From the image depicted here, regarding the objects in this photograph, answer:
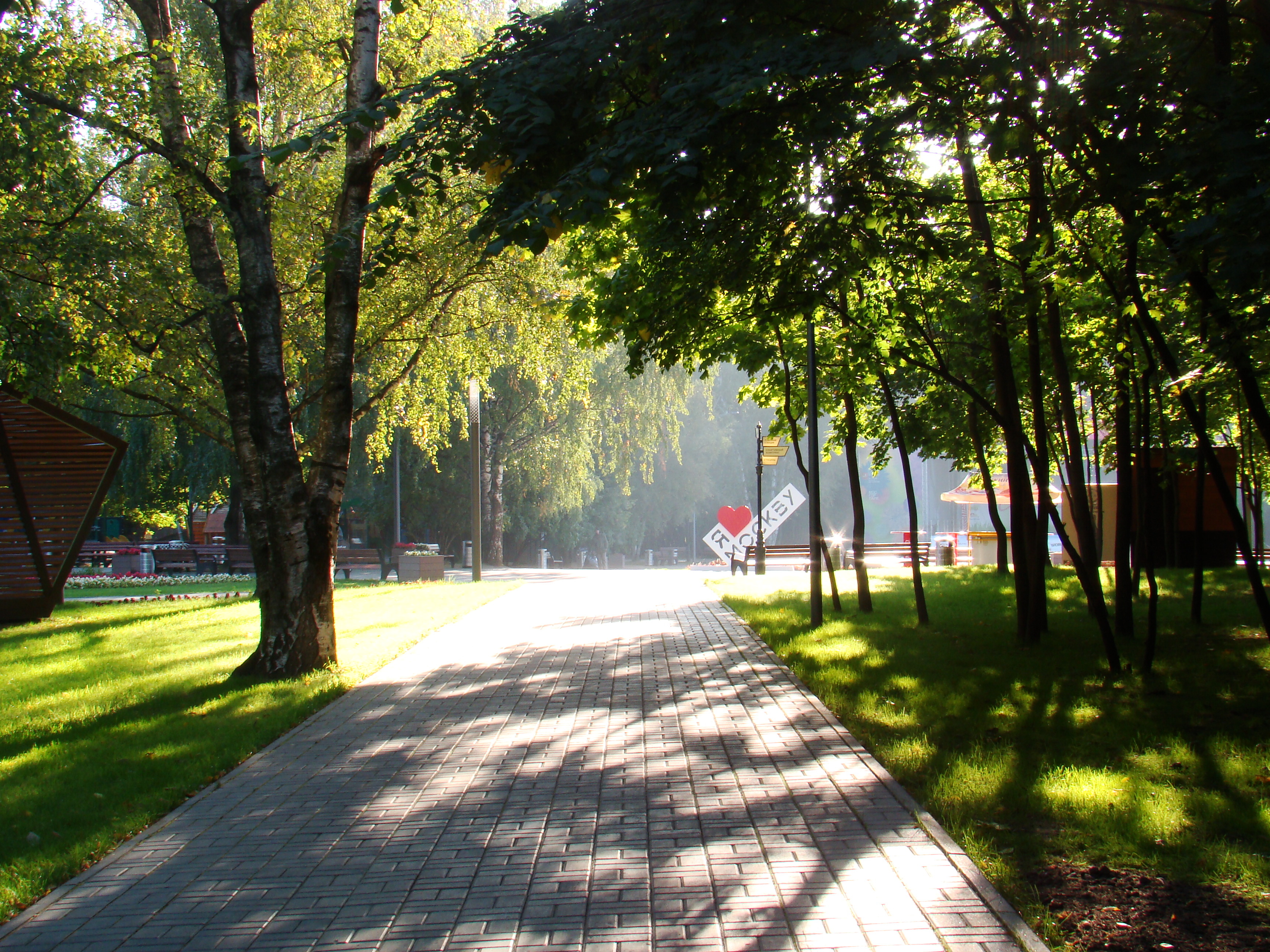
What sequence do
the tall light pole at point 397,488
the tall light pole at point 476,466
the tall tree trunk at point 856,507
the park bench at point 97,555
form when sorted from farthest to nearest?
the tall light pole at point 397,488
the park bench at point 97,555
the tall light pole at point 476,466
the tall tree trunk at point 856,507

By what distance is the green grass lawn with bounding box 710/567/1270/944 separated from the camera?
439cm

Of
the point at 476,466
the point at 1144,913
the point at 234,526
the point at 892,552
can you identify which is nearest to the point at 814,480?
the point at 1144,913

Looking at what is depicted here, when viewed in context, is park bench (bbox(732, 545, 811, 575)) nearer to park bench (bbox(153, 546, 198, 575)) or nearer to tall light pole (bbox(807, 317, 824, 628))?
tall light pole (bbox(807, 317, 824, 628))

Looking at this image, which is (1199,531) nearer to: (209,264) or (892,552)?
(209,264)

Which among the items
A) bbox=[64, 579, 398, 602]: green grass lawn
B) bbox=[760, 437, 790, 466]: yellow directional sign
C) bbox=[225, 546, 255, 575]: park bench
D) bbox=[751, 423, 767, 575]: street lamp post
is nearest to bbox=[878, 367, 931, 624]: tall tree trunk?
bbox=[760, 437, 790, 466]: yellow directional sign

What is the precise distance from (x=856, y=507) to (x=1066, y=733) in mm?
7177

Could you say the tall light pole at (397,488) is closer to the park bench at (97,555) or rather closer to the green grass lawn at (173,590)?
the green grass lawn at (173,590)

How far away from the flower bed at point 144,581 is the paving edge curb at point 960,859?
18948mm

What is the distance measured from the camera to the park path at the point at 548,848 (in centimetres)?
354

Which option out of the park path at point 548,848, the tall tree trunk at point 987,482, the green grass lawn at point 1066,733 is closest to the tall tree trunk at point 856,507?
the green grass lawn at point 1066,733

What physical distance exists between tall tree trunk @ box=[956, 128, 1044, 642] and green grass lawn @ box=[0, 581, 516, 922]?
645 cm

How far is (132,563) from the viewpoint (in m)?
30.8

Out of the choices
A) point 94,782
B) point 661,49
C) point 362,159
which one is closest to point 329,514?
point 362,159

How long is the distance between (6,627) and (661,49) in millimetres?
A: 13023
